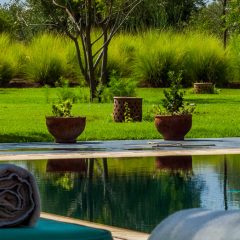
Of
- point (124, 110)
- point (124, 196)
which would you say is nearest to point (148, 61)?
point (124, 110)

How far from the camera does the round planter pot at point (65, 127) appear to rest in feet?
64.6

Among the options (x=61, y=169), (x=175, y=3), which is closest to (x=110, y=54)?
(x=175, y=3)

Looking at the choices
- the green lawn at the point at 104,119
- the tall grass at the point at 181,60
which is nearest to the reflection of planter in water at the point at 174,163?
the green lawn at the point at 104,119

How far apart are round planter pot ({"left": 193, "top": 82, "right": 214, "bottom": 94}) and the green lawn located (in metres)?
1.60

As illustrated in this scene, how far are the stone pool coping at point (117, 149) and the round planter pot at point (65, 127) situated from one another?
23 cm

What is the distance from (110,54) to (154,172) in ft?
91.2

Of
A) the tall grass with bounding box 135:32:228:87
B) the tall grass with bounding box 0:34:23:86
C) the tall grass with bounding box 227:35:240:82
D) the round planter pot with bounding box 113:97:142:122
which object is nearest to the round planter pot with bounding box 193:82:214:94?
the tall grass with bounding box 135:32:228:87

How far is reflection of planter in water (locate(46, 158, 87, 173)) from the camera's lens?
49.8ft

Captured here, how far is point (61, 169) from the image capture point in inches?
598

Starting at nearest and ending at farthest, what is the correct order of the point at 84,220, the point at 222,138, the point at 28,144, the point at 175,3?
the point at 84,220
the point at 28,144
the point at 222,138
the point at 175,3

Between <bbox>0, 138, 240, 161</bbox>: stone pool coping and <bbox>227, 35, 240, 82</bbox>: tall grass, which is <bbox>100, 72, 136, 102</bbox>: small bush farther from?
<bbox>227, 35, 240, 82</bbox>: tall grass

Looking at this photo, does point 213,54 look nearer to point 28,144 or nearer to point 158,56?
point 158,56

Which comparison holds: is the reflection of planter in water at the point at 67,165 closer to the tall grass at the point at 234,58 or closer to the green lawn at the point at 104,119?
the green lawn at the point at 104,119

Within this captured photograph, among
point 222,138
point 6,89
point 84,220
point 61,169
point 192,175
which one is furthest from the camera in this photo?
point 6,89
